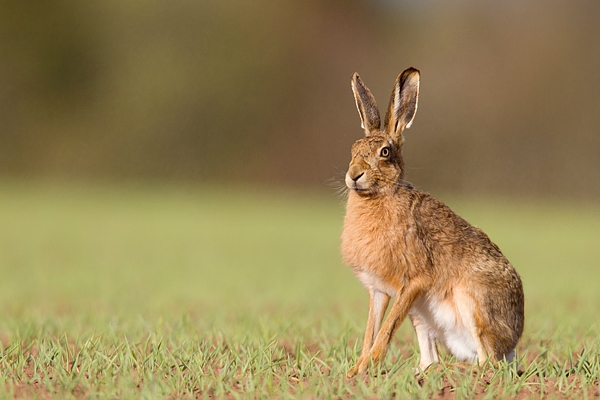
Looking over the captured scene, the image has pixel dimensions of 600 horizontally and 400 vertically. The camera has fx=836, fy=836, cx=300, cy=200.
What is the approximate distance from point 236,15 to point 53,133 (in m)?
7.95

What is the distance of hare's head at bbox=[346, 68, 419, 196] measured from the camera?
4.43 metres

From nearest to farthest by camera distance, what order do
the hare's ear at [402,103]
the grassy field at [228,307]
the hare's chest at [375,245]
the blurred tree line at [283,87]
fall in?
the grassy field at [228,307] < the hare's chest at [375,245] < the hare's ear at [402,103] < the blurred tree line at [283,87]

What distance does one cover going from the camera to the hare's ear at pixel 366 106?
4594 mm

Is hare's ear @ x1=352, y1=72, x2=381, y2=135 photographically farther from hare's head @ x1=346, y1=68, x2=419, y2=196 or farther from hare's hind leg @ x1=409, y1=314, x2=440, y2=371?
hare's hind leg @ x1=409, y1=314, x2=440, y2=371

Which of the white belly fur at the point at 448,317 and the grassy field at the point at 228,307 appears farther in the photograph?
the white belly fur at the point at 448,317

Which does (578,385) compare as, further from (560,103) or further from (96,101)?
(96,101)

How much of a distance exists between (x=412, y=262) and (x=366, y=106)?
915 mm

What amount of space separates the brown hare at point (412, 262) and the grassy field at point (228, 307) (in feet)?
0.69

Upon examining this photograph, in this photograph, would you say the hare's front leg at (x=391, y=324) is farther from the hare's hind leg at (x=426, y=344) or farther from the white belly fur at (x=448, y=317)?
the hare's hind leg at (x=426, y=344)

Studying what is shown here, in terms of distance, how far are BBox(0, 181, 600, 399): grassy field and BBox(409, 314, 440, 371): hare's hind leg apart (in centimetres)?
12

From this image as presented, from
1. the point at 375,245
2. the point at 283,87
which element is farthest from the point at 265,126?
the point at 375,245

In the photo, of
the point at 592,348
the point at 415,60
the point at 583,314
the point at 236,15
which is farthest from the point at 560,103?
the point at 592,348

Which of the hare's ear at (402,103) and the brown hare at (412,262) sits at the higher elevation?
the hare's ear at (402,103)

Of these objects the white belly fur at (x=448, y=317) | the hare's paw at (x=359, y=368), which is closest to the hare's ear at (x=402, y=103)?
the white belly fur at (x=448, y=317)
